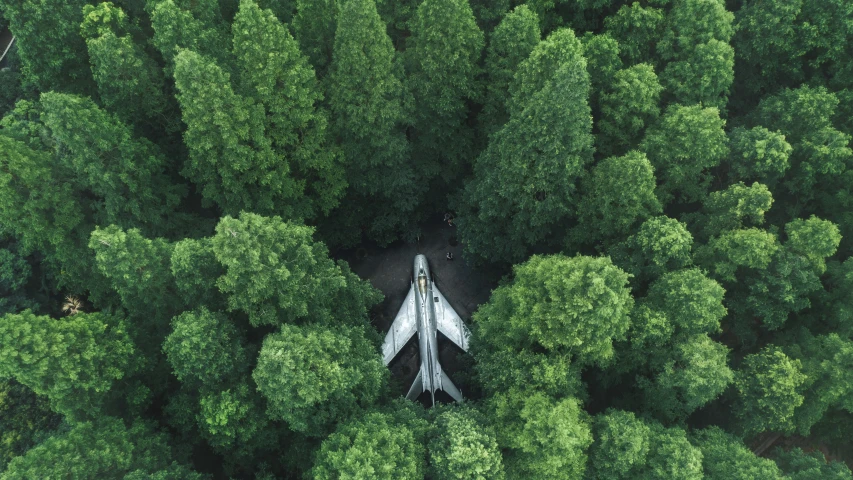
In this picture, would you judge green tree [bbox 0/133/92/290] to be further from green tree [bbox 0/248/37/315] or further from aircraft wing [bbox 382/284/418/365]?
aircraft wing [bbox 382/284/418/365]

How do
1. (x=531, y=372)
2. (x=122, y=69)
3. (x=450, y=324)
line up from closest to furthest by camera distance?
1. (x=531, y=372)
2. (x=122, y=69)
3. (x=450, y=324)

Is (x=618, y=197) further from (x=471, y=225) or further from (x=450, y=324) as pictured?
(x=450, y=324)

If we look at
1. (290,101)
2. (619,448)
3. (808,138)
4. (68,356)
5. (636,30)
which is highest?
(636,30)

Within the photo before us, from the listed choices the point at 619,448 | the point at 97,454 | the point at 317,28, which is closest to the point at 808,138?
the point at 619,448

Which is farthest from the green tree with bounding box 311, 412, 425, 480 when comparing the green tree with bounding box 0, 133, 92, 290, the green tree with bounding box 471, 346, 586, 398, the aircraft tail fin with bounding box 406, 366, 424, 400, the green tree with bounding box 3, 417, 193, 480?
the green tree with bounding box 0, 133, 92, 290

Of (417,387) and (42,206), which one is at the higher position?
(42,206)

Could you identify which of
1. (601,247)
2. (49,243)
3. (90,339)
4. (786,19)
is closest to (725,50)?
(786,19)

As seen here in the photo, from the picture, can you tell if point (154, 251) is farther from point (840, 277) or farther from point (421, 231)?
point (840, 277)

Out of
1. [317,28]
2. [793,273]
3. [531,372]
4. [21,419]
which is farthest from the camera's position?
[317,28]
